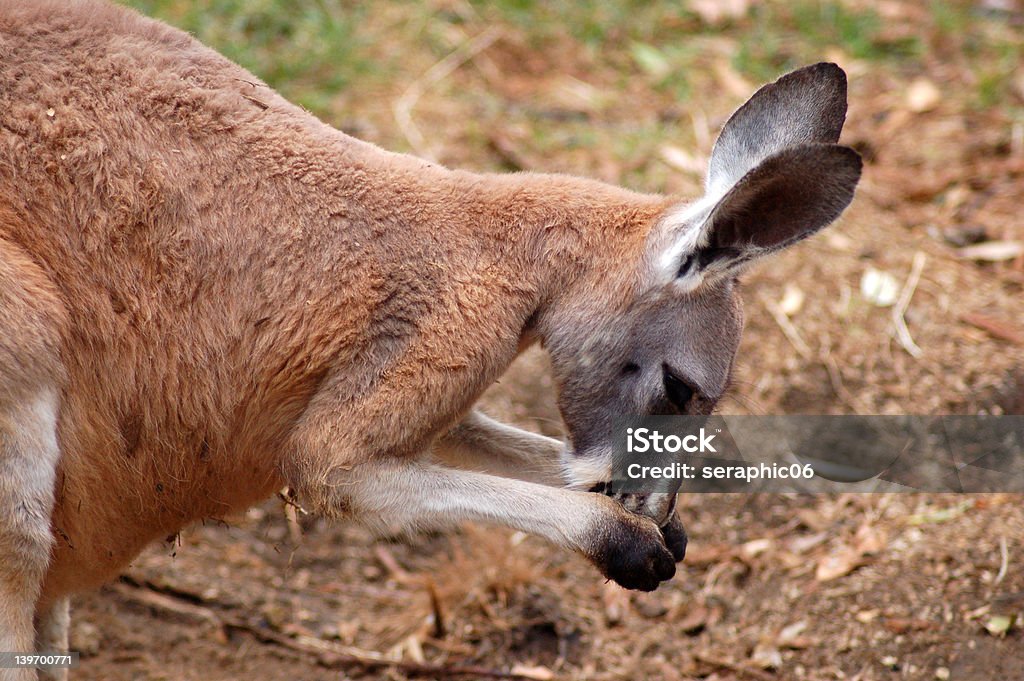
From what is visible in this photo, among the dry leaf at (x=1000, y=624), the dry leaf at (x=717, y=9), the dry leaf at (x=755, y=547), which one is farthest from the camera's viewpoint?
the dry leaf at (x=717, y=9)

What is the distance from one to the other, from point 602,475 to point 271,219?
50.8 inches

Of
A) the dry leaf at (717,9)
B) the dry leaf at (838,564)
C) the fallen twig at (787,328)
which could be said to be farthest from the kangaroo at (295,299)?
the dry leaf at (717,9)

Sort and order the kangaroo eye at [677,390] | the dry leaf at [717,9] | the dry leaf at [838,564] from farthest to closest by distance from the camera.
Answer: the dry leaf at [717,9]
the dry leaf at [838,564]
the kangaroo eye at [677,390]

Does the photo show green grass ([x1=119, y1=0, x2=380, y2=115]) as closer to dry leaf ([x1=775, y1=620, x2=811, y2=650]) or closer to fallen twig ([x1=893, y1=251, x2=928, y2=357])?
fallen twig ([x1=893, y1=251, x2=928, y2=357])

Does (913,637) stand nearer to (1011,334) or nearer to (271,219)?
(1011,334)

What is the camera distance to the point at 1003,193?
6453 mm

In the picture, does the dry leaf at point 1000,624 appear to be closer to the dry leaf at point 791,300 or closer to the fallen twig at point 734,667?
the fallen twig at point 734,667

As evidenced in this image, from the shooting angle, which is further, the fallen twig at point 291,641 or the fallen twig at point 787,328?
the fallen twig at point 787,328

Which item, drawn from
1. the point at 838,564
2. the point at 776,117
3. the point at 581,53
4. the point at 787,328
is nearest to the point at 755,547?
the point at 838,564

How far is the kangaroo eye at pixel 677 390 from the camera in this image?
140 inches

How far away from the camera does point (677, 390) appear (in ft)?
11.7

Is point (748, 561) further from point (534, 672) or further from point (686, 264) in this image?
point (686, 264)

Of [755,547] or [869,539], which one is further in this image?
[755,547]
